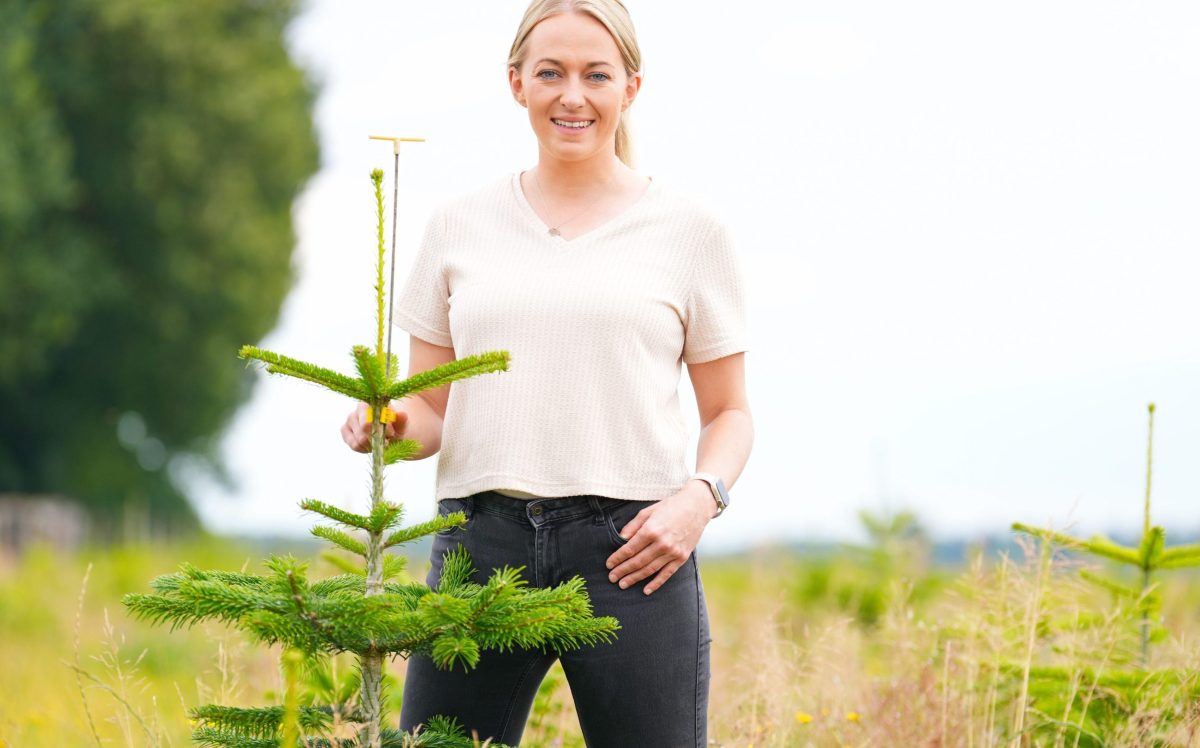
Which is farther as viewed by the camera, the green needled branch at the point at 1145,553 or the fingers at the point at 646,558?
the green needled branch at the point at 1145,553

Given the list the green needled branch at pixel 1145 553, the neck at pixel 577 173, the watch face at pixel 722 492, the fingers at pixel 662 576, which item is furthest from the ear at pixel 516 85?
the green needled branch at pixel 1145 553

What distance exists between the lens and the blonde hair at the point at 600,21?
2723 millimetres

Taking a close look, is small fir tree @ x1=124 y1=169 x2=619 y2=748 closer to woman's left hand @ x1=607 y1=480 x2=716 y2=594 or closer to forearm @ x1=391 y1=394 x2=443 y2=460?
woman's left hand @ x1=607 y1=480 x2=716 y2=594

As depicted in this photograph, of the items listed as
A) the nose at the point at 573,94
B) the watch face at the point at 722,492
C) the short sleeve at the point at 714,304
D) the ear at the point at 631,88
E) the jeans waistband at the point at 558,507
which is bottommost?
the jeans waistband at the point at 558,507

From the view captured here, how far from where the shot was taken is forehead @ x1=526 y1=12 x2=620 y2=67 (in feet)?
8.88

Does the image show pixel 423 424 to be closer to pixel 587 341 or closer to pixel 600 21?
pixel 587 341

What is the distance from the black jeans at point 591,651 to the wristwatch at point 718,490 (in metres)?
0.14

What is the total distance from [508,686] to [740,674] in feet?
8.22

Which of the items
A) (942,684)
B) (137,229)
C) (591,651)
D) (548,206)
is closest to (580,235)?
(548,206)

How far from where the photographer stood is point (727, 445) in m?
2.79

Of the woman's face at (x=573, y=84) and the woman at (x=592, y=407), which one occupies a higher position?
the woman's face at (x=573, y=84)

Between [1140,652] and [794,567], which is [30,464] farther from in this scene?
[1140,652]

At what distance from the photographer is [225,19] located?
71.0 ft

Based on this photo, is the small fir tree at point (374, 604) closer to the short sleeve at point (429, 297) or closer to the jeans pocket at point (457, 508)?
the jeans pocket at point (457, 508)
